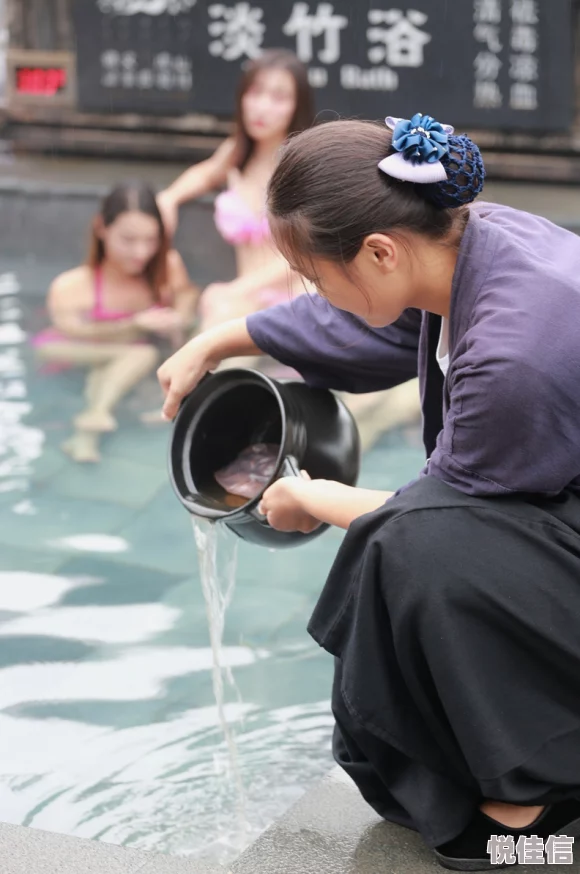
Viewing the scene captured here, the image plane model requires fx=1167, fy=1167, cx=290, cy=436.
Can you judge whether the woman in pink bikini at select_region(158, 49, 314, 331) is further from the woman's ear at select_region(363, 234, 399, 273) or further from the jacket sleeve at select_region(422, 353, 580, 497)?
the jacket sleeve at select_region(422, 353, 580, 497)

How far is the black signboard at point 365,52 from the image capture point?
7254mm

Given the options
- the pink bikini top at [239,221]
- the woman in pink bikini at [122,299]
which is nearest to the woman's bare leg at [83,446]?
the woman in pink bikini at [122,299]

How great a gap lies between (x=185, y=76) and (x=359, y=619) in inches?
263

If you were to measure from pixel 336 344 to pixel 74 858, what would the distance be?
1.15m

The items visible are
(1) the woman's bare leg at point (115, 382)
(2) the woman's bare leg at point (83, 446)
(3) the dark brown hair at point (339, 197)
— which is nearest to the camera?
(3) the dark brown hair at point (339, 197)

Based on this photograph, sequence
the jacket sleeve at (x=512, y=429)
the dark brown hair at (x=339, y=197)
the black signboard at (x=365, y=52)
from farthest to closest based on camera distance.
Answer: the black signboard at (x=365, y=52) < the dark brown hair at (x=339, y=197) < the jacket sleeve at (x=512, y=429)

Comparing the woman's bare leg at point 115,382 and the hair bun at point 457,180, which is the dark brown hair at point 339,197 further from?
the woman's bare leg at point 115,382

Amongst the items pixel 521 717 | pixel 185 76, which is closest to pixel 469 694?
pixel 521 717

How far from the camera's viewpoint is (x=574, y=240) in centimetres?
211

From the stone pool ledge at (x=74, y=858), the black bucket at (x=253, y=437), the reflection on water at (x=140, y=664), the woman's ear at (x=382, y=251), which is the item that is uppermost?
the woman's ear at (x=382, y=251)

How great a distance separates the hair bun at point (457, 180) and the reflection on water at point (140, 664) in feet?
4.54

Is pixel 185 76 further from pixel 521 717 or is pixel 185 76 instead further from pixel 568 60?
pixel 521 717

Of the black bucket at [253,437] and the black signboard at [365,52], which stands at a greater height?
the black signboard at [365,52]

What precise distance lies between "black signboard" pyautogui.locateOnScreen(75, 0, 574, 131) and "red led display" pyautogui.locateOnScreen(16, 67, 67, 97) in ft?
1.26
